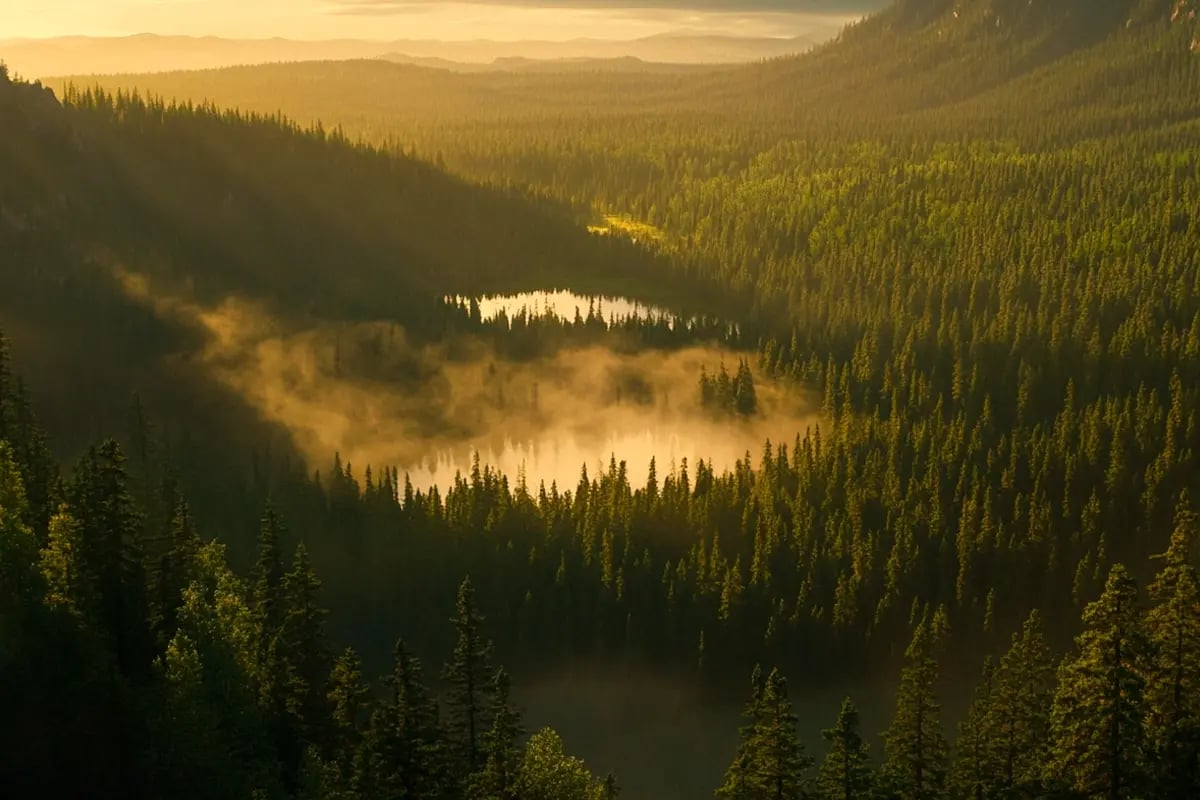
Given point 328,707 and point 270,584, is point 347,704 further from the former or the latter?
point 270,584

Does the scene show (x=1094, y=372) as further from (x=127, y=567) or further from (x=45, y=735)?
(x=45, y=735)

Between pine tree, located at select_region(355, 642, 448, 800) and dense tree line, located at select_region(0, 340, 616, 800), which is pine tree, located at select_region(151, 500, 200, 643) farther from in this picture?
pine tree, located at select_region(355, 642, 448, 800)

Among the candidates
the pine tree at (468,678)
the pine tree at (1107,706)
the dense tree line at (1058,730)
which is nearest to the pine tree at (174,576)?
the pine tree at (468,678)

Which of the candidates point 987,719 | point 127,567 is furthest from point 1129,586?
point 127,567

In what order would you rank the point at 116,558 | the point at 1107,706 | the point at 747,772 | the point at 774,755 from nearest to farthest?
1. the point at 1107,706
2. the point at 774,755
3. the point at 747,772
4. the point at 116,558

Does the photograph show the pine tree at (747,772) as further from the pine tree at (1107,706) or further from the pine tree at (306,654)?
the pine tree at (306,654)

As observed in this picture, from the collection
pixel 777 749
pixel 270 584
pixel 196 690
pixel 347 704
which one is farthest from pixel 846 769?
pixel 270 584

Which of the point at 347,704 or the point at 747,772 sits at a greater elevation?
the point at 347,704

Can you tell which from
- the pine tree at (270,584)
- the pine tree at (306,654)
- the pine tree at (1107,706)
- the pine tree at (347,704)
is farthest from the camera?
the pine tree at (270,584)

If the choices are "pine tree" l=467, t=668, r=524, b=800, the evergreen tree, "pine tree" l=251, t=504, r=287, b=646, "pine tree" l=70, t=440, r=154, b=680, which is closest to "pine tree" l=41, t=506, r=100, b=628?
"pine tree" l=70, t=440, r=154, b=680
